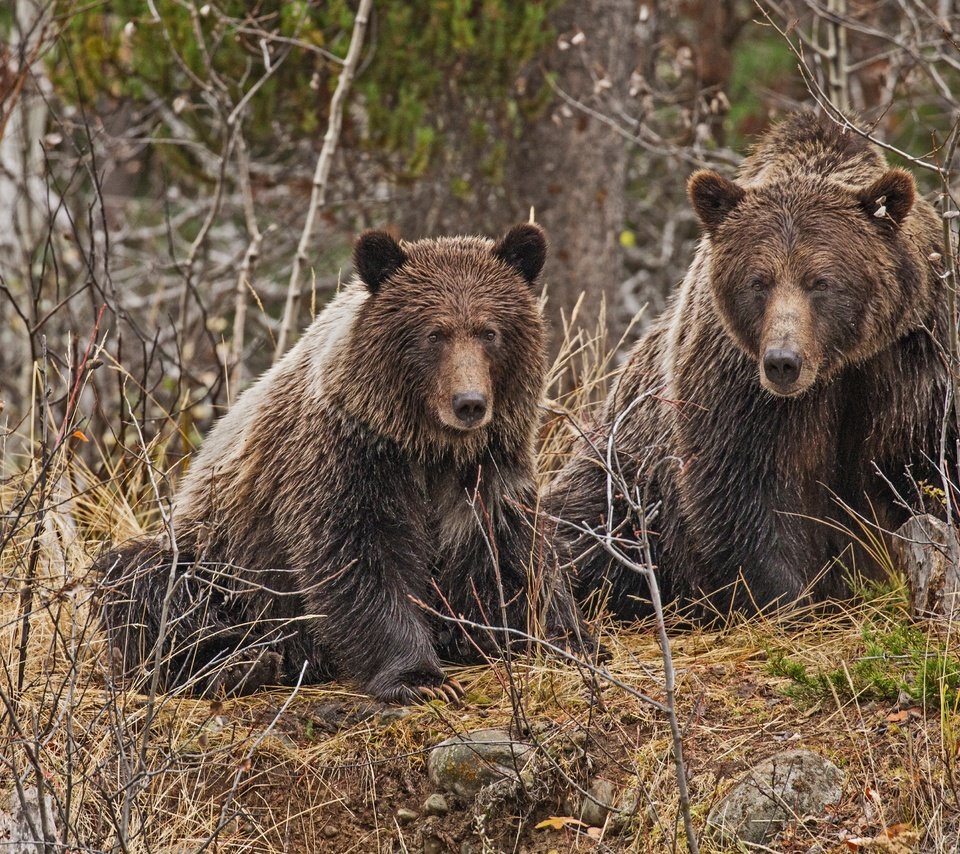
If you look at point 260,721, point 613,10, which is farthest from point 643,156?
point 260,721

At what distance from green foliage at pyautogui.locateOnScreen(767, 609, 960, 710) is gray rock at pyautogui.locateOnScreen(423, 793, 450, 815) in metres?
1.23

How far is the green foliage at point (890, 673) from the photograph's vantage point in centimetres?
471

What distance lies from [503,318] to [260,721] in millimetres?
1754

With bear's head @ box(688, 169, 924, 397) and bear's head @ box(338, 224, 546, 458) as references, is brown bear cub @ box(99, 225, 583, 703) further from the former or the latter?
bear's head @ box(688, 169, 924, 397)

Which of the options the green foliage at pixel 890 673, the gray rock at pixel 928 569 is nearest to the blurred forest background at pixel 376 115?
the gray rock at pixel 928 569

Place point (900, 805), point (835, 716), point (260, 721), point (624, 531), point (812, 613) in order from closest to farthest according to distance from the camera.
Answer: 1. point (900, 805)
2. point (835, 716)
3. point (260, 721)
4. point (812, 613)
5. point (624, 531)

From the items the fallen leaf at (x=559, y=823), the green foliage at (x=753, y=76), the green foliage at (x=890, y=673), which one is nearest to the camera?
the fallen leaf at (x=559, y=823)

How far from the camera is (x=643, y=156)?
41.3 feet

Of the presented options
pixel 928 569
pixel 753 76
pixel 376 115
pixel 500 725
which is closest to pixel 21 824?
pixel 500 725

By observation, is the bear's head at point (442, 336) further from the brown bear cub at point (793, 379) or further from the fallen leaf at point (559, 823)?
the fallen leaf at point (559, 823)

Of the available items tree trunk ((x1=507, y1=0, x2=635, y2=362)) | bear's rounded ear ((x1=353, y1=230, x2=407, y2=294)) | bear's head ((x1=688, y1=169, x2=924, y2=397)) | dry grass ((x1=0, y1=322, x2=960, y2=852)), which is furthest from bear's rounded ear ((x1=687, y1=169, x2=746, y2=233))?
tree trunk ((x1=507, y1=0, x2=635, y2=362))

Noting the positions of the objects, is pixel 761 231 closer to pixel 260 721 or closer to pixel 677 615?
pixel 677 615

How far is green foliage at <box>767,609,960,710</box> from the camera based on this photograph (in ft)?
15.5

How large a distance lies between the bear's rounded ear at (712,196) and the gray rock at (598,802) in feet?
7.70
